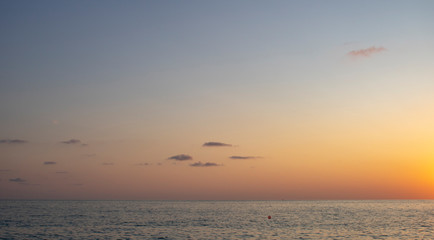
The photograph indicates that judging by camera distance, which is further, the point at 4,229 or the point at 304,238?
the point at 4,229

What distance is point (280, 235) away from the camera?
237 ft

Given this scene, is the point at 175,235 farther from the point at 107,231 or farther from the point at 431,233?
the point at 431,233

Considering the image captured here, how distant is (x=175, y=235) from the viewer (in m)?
72.9

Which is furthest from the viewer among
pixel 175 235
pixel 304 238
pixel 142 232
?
pixel 142 232

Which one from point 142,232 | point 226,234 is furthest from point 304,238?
point 142,232

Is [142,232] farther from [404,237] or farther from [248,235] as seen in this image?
[404,237]

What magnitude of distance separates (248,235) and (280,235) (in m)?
6.24

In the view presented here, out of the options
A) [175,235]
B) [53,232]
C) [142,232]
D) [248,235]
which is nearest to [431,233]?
[248,235]

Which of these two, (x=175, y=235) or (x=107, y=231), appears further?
(x=107, y=231)

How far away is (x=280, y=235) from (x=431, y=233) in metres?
31.6

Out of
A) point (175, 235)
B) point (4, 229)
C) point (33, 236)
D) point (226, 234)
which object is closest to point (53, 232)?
point (33, 236)

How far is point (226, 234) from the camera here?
244 ft

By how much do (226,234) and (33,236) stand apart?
3788 cm

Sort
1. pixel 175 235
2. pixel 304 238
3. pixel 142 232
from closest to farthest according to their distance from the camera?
pixel 304 238 < pixel 175 235 < pixel 142 232
